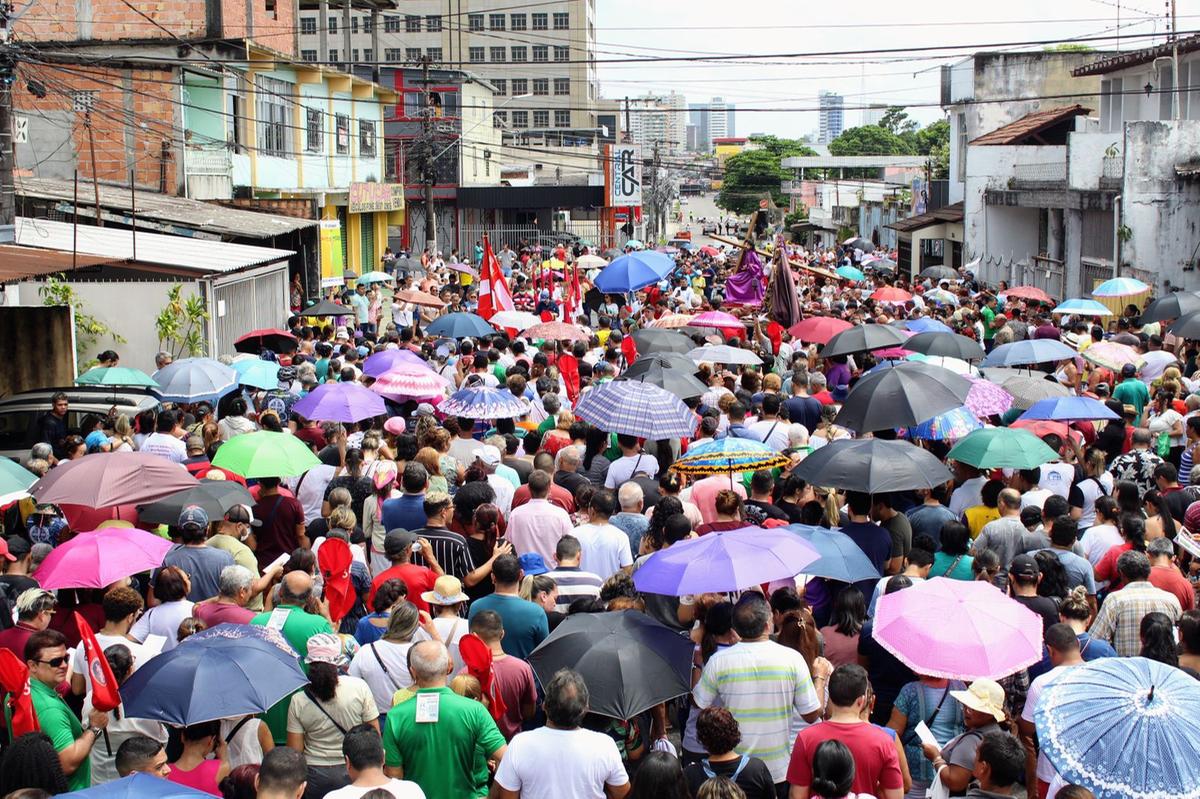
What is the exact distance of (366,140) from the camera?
147ft

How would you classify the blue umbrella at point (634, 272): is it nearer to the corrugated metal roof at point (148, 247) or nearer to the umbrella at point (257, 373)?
the corrugated metal roof at point (148, 247)

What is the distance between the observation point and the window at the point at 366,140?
144 ft

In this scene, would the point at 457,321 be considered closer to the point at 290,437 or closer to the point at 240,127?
the point at 290,437

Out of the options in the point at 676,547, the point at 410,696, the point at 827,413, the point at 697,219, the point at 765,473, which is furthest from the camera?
the point at 697,219

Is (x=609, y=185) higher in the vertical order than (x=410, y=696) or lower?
higher

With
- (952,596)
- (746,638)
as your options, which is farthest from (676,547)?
(952,596)

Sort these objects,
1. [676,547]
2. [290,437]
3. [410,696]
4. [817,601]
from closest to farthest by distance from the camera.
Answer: [410,696] < [676,547] < [817,601] < [290,437]

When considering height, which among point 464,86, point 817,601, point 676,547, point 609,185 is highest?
point 464,86

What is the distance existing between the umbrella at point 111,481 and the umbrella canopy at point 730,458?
3.54 meters

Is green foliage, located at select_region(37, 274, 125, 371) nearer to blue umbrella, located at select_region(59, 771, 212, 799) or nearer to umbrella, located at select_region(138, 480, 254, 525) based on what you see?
umbrella, located at select_region(138, 480, 254, 525)

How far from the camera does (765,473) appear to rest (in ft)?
30.2

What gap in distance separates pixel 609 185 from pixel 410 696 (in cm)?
5042

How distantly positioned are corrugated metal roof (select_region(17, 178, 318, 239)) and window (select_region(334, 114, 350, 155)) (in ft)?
39.4

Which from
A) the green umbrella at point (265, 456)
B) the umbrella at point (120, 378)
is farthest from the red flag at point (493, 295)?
the green umbrella at point (265, 456)
